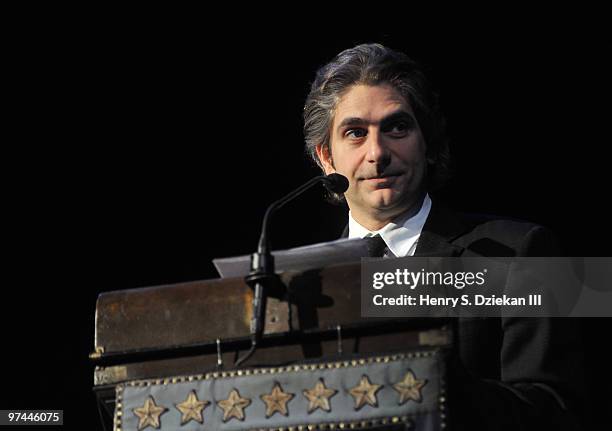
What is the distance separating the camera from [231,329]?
1.71 m

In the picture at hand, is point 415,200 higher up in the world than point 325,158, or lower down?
Result: lower down

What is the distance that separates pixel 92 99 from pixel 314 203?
0.99 meters

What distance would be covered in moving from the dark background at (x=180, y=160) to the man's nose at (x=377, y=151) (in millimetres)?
927

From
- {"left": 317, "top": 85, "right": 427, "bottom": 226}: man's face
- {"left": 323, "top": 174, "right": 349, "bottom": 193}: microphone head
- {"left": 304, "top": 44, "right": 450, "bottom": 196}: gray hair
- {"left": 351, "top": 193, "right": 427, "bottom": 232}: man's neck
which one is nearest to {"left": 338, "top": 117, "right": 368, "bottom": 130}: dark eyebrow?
{"left": 317, "top": 85, "right": 427, "bottom": 226}: man's face

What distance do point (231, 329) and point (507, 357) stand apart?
33.6 inches

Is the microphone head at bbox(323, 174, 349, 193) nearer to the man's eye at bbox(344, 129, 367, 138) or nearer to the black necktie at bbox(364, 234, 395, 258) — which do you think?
the black necktie at bbox(364, 234, 395, 258)

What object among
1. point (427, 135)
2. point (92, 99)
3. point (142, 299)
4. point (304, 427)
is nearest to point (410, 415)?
point (304, 427)

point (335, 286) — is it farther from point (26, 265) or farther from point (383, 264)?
point (26, 265)

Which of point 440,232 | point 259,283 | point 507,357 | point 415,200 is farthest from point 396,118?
point 259,283

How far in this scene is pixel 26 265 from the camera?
12.7ft

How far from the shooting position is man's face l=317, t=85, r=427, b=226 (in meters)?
2.73

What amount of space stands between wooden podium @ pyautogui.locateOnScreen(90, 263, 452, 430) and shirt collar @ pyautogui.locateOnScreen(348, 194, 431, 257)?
1033mm

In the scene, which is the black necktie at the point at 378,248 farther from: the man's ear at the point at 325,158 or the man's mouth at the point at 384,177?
the man's ear at the point at 325,158

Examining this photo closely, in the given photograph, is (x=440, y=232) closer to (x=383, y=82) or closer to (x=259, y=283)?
(x=383, y=82)
